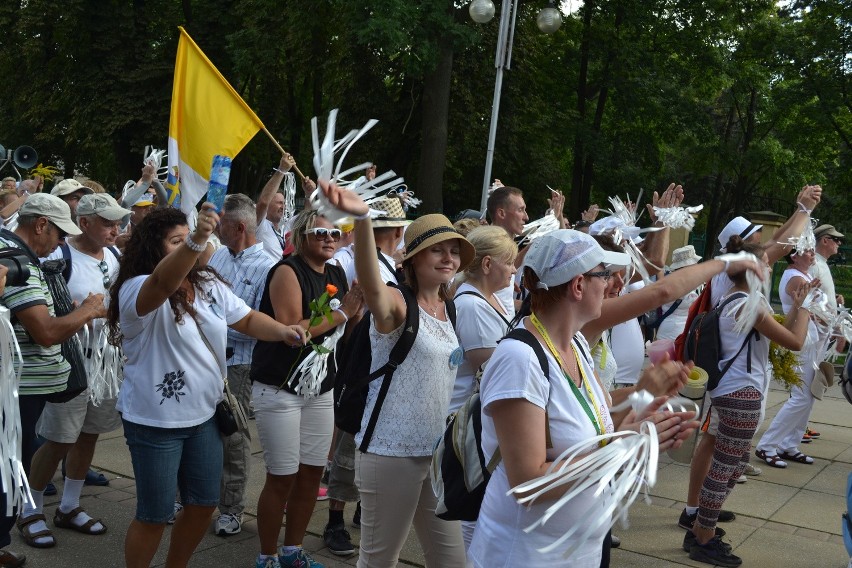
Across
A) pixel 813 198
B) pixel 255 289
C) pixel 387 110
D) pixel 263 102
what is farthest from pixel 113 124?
pixel 813 198

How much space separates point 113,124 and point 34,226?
730 inches

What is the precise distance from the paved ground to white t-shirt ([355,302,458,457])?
1.53 m

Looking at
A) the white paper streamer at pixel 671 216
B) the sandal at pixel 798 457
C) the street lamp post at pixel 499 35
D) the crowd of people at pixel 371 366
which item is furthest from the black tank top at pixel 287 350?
the street lamp post at pixel 499 35

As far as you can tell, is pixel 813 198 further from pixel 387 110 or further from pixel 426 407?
pixel 387 110

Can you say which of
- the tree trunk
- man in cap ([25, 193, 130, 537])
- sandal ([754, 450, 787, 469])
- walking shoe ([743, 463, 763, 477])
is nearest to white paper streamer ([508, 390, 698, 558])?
man in cap ([25, 193, 130, 537])

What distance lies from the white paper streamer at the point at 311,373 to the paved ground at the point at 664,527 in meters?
1.04

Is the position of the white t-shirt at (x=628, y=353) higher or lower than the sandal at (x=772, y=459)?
higher

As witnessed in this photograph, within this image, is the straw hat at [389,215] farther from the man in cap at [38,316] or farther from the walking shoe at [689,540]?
the walking shoe at [689,540]

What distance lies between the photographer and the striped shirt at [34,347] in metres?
4.12

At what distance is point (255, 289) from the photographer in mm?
5562

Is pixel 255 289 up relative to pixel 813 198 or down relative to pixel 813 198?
down

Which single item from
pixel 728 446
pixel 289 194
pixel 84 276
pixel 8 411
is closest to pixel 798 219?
pixel 728 446

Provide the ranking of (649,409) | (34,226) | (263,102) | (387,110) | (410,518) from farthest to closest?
(263,102)
(387,110)
(34,226)
(410,518)
(649,409)

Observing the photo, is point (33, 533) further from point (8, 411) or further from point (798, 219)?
point (798, 219)
